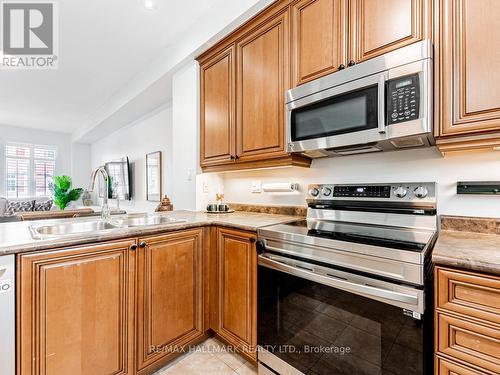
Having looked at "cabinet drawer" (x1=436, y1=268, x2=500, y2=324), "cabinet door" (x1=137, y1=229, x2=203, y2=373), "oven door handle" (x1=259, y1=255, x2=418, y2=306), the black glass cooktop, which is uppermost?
the black glass cooktop

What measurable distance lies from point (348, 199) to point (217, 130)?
50.8 inches

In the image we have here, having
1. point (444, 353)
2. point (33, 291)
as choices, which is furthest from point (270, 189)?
point (33, 291)

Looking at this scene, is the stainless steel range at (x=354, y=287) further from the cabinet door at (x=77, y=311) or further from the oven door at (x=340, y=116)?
the cabinet door at (x=77, y=311)

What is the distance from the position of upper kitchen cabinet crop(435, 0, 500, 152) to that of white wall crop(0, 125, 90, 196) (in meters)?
8.25

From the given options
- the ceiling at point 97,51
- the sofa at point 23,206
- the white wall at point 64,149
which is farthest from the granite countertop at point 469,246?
the white wall at point 64,149

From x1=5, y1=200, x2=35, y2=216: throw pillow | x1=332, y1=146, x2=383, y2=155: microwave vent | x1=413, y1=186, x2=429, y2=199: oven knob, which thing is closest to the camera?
x1=413, y1=186, x2=429, y2=199: oven knob

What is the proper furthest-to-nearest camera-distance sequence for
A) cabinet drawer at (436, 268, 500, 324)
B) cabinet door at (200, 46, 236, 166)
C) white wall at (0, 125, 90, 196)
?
1. white wall at (0, 125, 90, 196)
2. cabinet door at (200, 46, 236, 166)
3. cabinet drawer at (436, 268, 500, 324)

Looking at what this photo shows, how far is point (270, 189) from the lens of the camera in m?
2.07

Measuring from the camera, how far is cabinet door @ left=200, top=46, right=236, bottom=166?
211cm

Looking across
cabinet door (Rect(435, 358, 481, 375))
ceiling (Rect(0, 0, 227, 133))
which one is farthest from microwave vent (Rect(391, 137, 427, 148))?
ceiling (Rect(0, 0, 227, 133))

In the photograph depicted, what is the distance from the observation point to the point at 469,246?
97 centimetres

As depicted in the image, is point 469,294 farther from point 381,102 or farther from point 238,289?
point 238,289

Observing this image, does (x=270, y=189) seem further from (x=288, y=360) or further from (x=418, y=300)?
(x=418, y=300)

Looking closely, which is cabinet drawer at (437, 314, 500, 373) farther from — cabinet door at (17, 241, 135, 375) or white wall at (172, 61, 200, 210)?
white wall at (172, 61, 200, 210)
